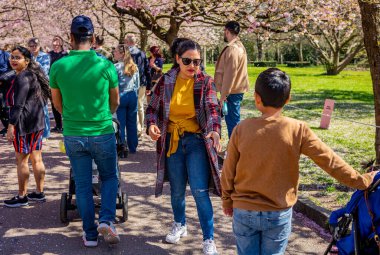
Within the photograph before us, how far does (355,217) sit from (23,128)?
3.53 m

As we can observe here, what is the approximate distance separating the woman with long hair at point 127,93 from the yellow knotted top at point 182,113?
3.36m

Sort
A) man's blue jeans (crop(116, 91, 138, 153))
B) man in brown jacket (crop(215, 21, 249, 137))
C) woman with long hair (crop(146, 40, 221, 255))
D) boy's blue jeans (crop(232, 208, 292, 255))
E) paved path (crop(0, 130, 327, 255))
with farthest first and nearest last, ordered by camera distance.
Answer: man's blue jeans (crop(116, 91, 138, 153)) < man in brown jacket (crop(215, 21, 249, 137)) < paved path (crop(0, 130, 327, 255)) < woman with long hair (crop(146, 40, 221, 255)) < boy's blue jeans (crop(232, 208, 292, 255))

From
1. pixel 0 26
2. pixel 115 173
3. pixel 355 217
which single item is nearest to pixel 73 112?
pixel 115 173

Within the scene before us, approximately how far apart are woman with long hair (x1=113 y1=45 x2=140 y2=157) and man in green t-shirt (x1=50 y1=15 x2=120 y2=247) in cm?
309

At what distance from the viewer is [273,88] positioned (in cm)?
271

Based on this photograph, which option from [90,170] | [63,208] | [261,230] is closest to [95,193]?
[63,208]

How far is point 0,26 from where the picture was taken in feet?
72.8

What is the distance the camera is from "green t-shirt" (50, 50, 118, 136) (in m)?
3.98

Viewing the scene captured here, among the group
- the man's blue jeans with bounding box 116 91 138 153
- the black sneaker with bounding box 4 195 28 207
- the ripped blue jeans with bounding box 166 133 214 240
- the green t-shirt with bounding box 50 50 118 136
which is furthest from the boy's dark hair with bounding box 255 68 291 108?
the man's blue jeans with bounding box 116 91 138 153

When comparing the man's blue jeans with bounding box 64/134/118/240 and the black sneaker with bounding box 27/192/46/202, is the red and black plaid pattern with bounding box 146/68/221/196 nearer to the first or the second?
the man's blue jeans with bounding box 64/134/118/240

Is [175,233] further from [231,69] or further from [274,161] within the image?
[231,69]

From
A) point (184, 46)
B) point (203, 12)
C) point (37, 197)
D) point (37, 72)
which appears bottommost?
point (37, 197)

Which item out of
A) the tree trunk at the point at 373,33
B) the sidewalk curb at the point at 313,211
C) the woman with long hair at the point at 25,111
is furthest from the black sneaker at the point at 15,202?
the tree trunk at the point at 373,33

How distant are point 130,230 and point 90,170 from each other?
35.2 inches
